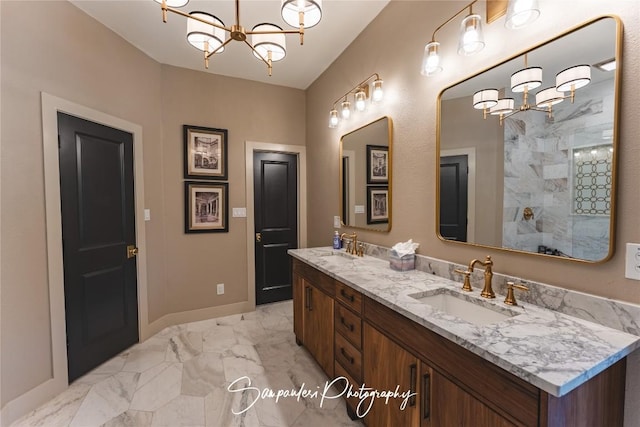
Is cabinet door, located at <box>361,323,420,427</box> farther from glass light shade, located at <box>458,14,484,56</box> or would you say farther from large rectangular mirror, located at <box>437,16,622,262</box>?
glass light shade, located at <box>458,14,484,56</box>

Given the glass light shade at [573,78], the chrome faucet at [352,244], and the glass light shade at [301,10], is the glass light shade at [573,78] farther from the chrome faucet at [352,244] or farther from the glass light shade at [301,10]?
the chrome faucet at [352,244]

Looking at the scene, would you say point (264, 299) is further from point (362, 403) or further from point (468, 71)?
point (468, 71)

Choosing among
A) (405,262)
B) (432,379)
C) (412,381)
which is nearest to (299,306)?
(405,262)

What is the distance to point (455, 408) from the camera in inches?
39.5

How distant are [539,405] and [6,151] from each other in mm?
2888

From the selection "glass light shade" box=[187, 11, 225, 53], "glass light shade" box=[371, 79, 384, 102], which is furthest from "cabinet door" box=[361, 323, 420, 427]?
"glass light shade" box=[187, 11, 225, 53]

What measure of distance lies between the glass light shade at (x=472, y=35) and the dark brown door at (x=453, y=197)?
0.56 metres

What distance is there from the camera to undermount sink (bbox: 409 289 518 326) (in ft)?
4.15

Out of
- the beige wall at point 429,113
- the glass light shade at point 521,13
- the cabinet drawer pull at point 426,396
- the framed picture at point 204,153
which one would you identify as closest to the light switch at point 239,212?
the framed picture at point 204,153

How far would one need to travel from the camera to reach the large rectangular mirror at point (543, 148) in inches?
40.9

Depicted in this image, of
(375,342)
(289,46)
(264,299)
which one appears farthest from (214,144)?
(375,342)

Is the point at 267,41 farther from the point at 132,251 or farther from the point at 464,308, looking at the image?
the point at 132,251

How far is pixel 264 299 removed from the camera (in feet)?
12.0

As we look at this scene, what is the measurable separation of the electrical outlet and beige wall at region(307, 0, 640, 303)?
0.02m
